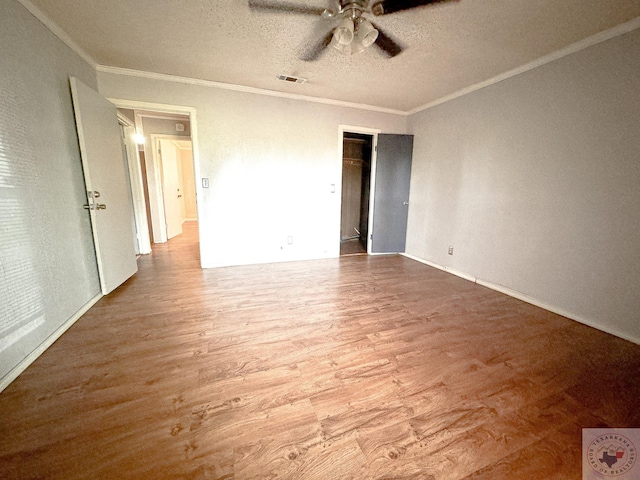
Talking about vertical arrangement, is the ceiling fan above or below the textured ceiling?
below

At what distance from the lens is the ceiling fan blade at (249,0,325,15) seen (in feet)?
5.40

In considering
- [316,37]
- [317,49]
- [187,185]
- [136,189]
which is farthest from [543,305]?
[187,185]

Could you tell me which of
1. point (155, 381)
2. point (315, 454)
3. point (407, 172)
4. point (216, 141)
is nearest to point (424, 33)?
point (407, 172)

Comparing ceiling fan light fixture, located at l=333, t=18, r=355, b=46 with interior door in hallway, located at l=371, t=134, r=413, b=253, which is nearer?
ceiling fan light fixture, located at l=333, t=18, r=355, b=46

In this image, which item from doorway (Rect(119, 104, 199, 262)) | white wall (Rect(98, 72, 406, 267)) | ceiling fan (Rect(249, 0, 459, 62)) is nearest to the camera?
ceiling fan (Rect(249, 0, 459, 62))

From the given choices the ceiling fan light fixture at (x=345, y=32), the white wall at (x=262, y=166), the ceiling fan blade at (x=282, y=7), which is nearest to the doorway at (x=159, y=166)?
the white wall at (x=262, y=166)

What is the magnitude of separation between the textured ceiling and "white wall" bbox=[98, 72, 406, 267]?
314mm

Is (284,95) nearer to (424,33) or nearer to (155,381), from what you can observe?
(424,33)

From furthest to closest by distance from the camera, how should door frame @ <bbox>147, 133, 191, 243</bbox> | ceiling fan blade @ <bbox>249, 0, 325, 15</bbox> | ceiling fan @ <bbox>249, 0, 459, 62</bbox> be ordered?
door frame @ <bbox>147, 133, 191, 243</bbox> < ceiling fan blade @ <bbox>249, 0, 325, 15</bbox> < ceiling fan @ <bbox>249, 0, 459, 62</bbox>

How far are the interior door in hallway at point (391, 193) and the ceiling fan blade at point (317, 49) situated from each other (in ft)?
6.46

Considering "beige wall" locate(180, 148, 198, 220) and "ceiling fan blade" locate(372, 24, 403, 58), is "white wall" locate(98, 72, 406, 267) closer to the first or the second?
"ceiling fan blade" locate(372, 24, 403, 58)

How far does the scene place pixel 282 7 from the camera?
1693 millimetres

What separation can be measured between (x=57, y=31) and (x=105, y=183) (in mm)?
1269

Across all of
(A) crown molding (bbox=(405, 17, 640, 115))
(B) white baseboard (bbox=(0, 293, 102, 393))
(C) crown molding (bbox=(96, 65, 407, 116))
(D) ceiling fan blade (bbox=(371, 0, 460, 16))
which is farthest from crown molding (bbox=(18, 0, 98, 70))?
(A) crown molding (bbox=(405, 17, 640, 115))
